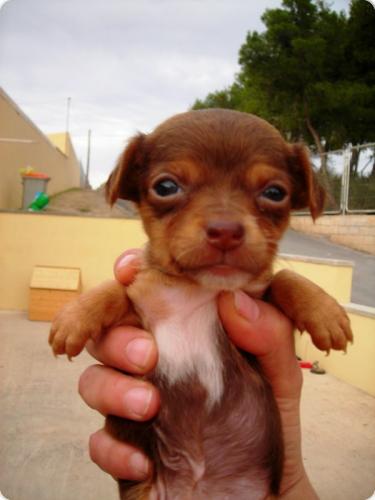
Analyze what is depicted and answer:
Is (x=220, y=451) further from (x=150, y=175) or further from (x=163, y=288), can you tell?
(x=150, y=175)

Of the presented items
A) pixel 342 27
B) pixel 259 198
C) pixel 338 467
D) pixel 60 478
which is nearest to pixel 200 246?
pixel 259 198

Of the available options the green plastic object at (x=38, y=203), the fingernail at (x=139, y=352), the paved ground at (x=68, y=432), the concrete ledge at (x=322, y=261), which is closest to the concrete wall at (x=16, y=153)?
the green plastic object at (x=38, y=203)

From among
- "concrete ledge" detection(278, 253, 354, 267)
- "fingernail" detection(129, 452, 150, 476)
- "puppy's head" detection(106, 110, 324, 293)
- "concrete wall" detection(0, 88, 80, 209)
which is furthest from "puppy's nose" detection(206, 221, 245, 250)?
"concrete wall" detection(0, 88, 80, 209)

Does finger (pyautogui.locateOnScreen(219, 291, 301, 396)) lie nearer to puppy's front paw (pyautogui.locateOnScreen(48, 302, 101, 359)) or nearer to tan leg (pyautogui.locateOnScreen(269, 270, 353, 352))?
tan leg (pyautogui.locateOnScreen(269, 270, 353, 352))

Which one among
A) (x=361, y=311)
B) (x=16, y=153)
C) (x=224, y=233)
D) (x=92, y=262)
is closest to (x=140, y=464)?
(x=224, y=233)

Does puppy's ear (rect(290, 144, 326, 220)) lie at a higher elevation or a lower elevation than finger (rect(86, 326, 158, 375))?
higher

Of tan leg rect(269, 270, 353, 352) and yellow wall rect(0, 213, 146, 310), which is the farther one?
yellow wall rect(0, 213, 146, 310)

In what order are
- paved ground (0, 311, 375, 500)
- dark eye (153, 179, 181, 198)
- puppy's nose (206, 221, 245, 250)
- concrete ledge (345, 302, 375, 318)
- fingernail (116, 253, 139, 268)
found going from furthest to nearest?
1. concrete ledge (345, 302, 375, 318)
2. paved ground (0, 311, 375, 500)
3. fingernail (116, 253, 139, 268)
4. dark eye (153, 179, 181, 198)
5. puppy's nose (206, 221, 245, 250)
